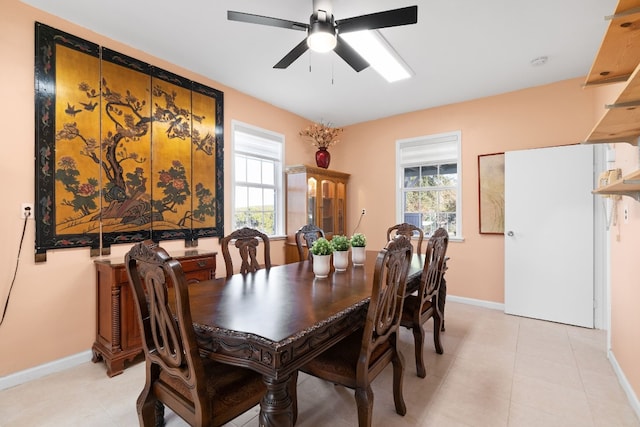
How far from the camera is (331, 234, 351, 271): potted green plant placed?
2285mm

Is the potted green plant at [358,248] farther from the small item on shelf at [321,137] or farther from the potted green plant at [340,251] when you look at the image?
the small item on shelf at [321,137]

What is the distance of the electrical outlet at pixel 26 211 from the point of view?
87.2 inches

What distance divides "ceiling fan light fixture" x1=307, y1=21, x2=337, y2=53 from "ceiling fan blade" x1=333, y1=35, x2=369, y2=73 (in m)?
→ 0.16

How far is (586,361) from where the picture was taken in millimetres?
2512

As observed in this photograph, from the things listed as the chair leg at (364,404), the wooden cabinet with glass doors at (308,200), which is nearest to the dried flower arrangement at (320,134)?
the wooden cabinet with glass doors at (308,200)

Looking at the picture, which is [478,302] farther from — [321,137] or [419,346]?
[321,137]

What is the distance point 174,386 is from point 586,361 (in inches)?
125

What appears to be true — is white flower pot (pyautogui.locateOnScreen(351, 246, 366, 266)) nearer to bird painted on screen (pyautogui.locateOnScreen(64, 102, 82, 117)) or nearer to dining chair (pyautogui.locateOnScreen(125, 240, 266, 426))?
dining chair (pyautogui.locateOnScreen(125, 240, 266, 426))

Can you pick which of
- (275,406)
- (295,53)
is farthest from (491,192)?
(275,406)

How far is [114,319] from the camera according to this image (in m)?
2.34

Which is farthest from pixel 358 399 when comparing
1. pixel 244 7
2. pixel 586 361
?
pixel 244 7

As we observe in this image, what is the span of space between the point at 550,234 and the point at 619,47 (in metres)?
2.78

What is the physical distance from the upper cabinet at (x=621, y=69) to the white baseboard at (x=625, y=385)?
164cm

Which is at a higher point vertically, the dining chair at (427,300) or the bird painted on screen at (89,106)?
the bird painted on screen at (89,106)
